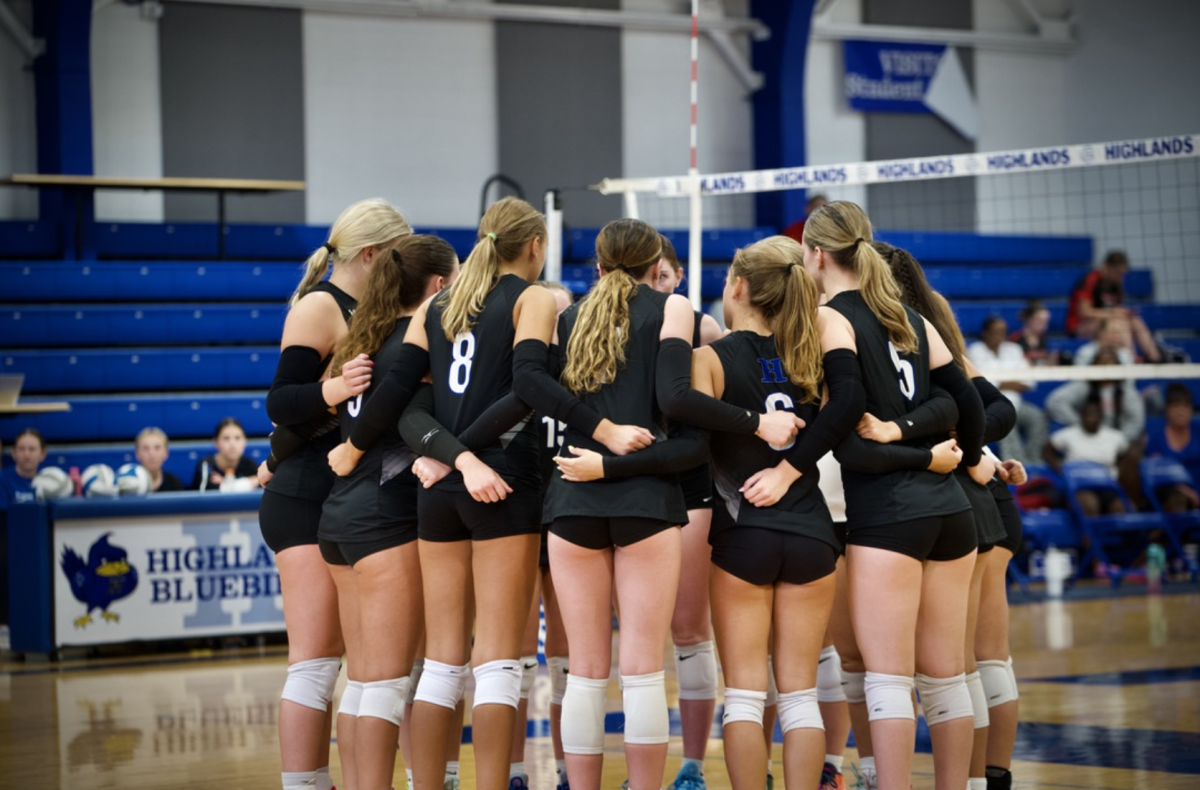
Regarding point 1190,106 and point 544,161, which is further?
point 1190,106

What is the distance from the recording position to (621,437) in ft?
12.0

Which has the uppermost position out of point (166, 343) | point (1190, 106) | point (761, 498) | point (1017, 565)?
point (1190, 106)

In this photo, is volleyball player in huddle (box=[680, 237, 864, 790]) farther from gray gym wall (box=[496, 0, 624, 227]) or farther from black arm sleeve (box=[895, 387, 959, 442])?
gray gym wall (box=[496, 0, 624, 227])

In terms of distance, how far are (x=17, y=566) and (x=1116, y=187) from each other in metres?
12.3

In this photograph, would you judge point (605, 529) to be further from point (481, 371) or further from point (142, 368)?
point (142, 368)

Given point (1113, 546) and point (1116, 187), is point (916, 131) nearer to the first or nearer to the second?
point (1116, 187)

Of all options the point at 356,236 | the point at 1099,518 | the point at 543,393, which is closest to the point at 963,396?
the point at 543,393

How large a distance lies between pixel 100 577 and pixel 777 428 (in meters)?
5.77

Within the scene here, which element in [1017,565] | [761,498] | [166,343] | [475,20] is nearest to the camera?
[761,498]

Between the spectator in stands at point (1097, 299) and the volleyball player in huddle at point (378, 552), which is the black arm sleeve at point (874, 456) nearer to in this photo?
the volleyball player in huddle at point (378, 552)

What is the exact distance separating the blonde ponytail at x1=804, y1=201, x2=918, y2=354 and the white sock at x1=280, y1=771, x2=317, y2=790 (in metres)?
2.03

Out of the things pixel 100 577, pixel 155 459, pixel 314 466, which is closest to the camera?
pixel 314 466

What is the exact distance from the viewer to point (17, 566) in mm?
8164

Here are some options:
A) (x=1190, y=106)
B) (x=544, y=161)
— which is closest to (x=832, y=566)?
(x=544, y=161)
